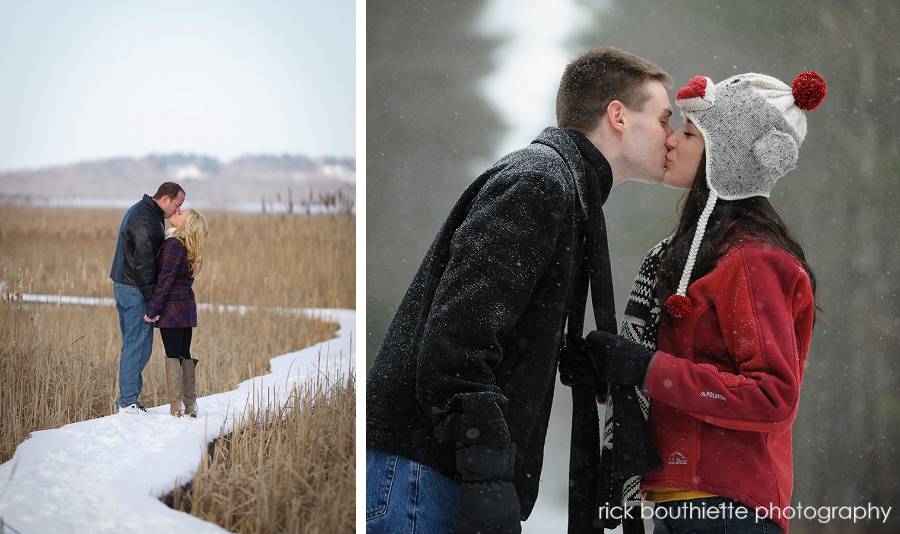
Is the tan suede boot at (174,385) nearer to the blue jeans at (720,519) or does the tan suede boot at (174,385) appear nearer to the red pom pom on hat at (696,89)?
the blue jeans at (720,519)

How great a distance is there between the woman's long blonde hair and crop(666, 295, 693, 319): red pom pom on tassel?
1.14 m

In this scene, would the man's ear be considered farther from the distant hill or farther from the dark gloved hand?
the distant hill

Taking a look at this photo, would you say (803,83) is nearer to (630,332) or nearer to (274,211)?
(630,332)

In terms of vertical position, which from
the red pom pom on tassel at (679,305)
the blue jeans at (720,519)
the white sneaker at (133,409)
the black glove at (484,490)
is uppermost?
the red pom pom on tassel at (679,305)

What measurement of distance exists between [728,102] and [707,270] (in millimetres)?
428

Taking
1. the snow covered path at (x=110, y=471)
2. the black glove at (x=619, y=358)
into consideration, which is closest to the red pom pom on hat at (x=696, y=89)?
the black glove at (x=619, y=358)

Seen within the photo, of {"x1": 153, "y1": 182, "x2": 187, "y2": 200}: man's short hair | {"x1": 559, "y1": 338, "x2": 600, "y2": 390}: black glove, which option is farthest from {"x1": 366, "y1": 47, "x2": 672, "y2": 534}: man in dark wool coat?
{"x1": 153, "y1": 182, "x2": 187, "y2": 200}: man's short hair

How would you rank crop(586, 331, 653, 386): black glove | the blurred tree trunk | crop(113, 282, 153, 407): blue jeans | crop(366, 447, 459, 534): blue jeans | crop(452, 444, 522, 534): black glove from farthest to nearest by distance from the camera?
the blurred tree trunk < crop(113, 282, 153, 407): blue jeans < crop(586, 331, 653, 386): black glove < crop(366, 447, 459, 534): blue jeans < crop(452, 444, 522, 534): black glove

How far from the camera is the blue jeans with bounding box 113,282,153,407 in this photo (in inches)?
70.5

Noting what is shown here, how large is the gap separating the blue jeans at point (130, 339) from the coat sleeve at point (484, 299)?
741mm

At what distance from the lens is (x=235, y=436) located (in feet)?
6.19

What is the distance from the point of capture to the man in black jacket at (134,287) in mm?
1793

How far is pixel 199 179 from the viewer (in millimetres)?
1873

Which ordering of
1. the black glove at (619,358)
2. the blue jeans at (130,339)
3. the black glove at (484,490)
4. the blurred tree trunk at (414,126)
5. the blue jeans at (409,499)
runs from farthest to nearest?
1. the blurred tree trunk at (414,126)
2. the blue jeans at (130,339)
3. the black glove at (619,358)
4. the blue jeans at (409,499)
5. the black glove at (484,490)
